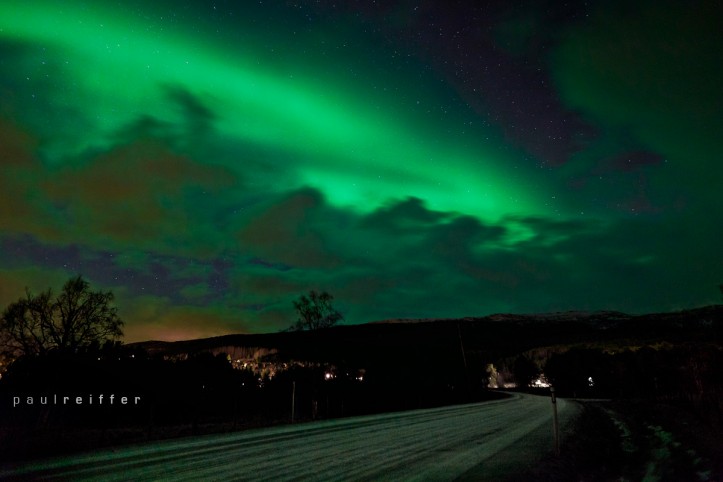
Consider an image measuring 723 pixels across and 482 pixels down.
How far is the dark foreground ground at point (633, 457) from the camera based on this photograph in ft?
29.8

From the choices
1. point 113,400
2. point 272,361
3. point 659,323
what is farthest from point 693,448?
point 659,323

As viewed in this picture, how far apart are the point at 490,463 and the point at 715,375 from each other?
40839 mm

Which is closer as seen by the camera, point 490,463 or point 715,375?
point 490,463

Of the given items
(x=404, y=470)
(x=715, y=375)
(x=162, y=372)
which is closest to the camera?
(x=404, y=470)

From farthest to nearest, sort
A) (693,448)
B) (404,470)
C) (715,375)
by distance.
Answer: (715,375), (693,448), (404,470)

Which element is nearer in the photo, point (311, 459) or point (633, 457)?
point (311, 459)

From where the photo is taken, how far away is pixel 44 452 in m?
13.4

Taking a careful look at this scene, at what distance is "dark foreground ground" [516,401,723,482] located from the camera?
29.8 ft

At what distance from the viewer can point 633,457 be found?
456 inches

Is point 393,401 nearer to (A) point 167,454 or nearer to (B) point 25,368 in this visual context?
(B) point 25,368

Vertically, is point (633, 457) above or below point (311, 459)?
below

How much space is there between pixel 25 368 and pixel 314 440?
69.1 feet

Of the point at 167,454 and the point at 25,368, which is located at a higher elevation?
the point at 25,368

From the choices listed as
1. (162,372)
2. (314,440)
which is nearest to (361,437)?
(314,440)
